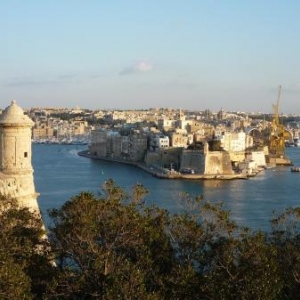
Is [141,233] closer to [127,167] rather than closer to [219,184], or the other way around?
[219,184]

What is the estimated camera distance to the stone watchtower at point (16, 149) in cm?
350

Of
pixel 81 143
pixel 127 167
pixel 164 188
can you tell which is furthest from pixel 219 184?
pixel 81 143

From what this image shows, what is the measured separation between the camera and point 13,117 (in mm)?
3514

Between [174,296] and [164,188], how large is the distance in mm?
11134

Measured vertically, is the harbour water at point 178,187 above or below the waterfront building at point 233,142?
below

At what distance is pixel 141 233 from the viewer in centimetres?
320

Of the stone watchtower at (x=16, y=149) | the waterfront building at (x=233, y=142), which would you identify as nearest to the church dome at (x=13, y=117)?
the stone watchtower at (x=16, y=149)

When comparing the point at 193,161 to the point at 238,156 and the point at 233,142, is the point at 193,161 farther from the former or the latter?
the point at 233,142

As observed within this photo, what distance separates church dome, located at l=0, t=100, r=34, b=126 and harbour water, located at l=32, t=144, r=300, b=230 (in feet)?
17.9

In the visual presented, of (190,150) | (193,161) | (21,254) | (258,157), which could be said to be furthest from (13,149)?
(258,157)

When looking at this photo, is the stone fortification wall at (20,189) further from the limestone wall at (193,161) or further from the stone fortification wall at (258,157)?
the stone fortification wall at (258,157)

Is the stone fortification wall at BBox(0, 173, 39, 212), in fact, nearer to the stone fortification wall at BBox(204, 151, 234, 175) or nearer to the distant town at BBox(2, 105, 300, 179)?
the distant town at BBox(2, 105, 300, 179)

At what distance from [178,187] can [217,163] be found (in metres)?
3.69

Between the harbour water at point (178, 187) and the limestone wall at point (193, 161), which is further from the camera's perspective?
the limestone wall at point (193, 161)
